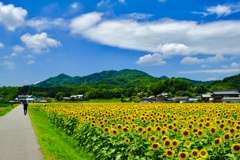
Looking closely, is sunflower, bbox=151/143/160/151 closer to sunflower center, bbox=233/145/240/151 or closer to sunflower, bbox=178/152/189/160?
sunflower, bbox=178/152/189/160

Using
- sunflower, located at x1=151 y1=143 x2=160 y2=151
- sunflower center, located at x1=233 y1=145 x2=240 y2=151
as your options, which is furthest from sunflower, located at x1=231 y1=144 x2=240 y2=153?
sunflower, located at x1=151 y1=143 x2=160 y2=151

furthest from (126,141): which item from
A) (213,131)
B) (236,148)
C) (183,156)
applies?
(236,148)

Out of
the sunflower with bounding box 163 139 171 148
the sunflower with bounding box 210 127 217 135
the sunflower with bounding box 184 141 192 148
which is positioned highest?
the sunflower with bounding box 210 127 217 135

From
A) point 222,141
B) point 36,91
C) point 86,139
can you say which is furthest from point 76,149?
point 36,91

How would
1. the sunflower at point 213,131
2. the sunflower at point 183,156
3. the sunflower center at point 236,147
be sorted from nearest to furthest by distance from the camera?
the sunflower at point 183,156
the sunflower center at point 236,147
the sunflower at point 213,131

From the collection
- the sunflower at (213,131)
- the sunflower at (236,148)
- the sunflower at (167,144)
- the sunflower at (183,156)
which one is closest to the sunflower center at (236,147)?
the sunflower at (236,148)

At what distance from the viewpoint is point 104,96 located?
127 meters

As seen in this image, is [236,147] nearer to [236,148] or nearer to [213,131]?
[236,148]

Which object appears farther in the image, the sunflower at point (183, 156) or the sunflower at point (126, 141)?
the sunflower at point (126, 141)

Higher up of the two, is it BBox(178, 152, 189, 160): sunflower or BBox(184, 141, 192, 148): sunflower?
BBox(184, 141, 192, 148): sunflower

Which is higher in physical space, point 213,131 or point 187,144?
point 213,131

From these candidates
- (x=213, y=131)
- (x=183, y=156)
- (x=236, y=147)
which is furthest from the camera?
(x=213, y=131)

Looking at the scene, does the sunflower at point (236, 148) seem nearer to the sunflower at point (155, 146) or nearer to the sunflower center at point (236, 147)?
the sunflower center at point (236, 147)

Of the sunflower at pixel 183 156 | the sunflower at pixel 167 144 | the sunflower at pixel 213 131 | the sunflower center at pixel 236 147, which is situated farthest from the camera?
the sunflower at pixel 213 131
